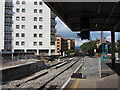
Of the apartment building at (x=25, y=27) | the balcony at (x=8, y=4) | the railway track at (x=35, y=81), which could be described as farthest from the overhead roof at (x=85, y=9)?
the balcony at (x=8, y=4)

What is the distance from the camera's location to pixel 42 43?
71062 millimetres

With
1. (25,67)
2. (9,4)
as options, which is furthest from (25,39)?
(25,67)

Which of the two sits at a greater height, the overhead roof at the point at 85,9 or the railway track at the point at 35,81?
the overhead roof at the point at 85,9

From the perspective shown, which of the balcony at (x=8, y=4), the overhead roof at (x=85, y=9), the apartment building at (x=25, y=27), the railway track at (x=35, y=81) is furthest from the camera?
the balcony at (x=8, y=4)

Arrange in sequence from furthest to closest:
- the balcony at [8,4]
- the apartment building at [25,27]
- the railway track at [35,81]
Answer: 1. the balcony at [8,4]
2. the apartment building at [25,27]
3. the railway track at [35,81]

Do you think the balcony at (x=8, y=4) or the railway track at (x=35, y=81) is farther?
the balcony at (x=8, y=4)

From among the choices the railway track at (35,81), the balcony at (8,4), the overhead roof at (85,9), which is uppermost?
the balcony at (8,4)

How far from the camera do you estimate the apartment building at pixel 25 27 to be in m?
70.6

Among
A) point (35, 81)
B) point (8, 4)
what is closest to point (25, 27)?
point (8, 4)

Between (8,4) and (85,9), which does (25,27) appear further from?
(85,9)

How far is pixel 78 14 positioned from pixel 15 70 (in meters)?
7.16

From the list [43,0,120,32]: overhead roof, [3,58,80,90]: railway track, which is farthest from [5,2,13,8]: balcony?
[43,0,120,32]: overhead roof

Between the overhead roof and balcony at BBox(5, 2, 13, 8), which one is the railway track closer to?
the overhead roof

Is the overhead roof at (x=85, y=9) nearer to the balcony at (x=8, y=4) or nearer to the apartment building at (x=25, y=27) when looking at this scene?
the apartment building at (x=25, y=27)
